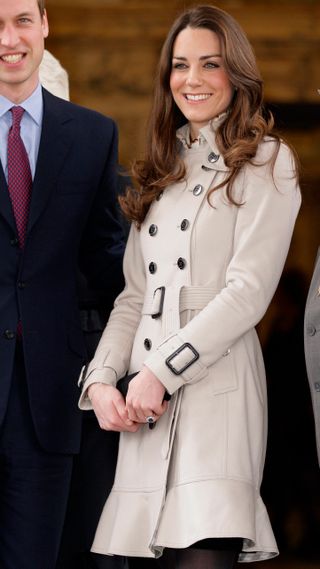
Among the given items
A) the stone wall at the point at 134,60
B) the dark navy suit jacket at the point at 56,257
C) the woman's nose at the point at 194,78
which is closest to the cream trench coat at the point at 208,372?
the woman's nose at the point at 194,78

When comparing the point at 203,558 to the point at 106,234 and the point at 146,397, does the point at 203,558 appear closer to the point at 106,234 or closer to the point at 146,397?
the point at 146,397

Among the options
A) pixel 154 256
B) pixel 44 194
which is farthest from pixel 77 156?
pixel 154 256

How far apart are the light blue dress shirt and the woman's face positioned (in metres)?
0.43

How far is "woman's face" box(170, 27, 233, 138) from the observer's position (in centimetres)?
308

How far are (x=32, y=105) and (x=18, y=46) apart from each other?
0.52 ft

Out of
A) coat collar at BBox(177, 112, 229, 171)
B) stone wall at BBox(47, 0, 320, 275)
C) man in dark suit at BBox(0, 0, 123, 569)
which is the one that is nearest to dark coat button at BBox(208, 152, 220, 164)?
coat collar at BBox(177, 112, 229, 171)

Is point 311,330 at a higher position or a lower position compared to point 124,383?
higher

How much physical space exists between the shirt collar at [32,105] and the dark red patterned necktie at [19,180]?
0.21 ft

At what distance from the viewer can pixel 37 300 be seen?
10.6 ft

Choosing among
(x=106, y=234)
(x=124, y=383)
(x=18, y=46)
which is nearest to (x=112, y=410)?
(x=124, y=383)

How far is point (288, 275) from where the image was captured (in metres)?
6.18

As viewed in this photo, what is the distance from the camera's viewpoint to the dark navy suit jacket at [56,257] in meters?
3.21

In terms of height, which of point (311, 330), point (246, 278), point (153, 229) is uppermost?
point (153, 229)

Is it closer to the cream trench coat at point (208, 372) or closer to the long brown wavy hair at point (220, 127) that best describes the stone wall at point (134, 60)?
the long brown wavy hair at point (220, 127)
